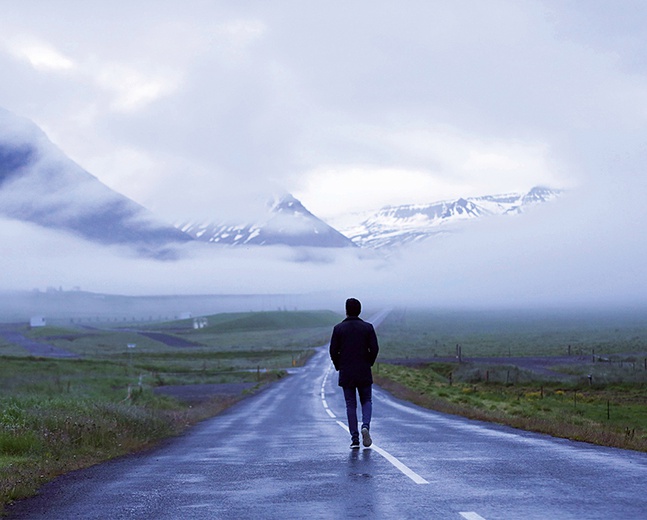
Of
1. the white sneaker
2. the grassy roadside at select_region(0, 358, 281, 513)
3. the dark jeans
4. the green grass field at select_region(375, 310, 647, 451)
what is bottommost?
the green grass field at select_region(375, 310, 647, 451)

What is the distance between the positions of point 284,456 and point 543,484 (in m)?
5.21

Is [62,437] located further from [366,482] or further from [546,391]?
A: [546,391]

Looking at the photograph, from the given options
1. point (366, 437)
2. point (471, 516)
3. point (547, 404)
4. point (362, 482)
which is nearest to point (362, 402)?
point (366, 437)

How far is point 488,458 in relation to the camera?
38.5ft

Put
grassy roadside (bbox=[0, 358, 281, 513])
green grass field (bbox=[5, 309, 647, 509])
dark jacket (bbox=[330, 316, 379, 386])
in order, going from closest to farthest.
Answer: grassy roadside (bbox=[0, 358, 281, 513]), dark jacket (bbox=[330, 316, 379, 386]), green grass field (bbox=[5, 309, 647, 509])

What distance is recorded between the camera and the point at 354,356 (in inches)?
489

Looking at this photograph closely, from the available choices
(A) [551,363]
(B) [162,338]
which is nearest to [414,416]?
(A) [551,363]

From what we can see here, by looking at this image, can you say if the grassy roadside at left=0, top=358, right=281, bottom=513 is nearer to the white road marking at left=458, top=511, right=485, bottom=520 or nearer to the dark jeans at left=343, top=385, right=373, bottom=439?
the dark jeans at left=343, top=385, right=373, bottom=439

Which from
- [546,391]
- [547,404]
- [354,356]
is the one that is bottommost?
[546,391]

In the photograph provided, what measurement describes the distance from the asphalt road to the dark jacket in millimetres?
1208

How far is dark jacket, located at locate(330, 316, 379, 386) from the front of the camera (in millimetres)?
Answer: 12359

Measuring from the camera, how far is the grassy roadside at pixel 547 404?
1940 cm

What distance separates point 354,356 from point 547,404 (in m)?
32.1

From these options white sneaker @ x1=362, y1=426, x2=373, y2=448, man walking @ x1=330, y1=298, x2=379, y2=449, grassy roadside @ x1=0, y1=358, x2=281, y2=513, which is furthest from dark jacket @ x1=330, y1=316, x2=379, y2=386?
grassy roadside @ x1=0, y1=358, x2=281, y2=513
